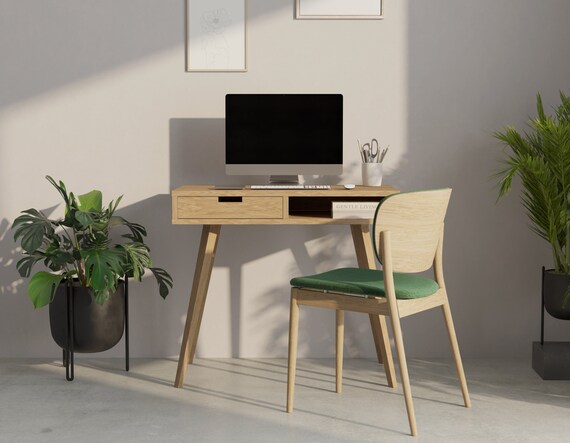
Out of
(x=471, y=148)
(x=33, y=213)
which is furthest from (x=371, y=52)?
(x=33, y=213)

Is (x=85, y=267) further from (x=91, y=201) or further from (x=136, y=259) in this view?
(x=91, y=201)

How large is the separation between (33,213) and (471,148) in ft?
6.98

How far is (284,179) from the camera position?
155 inches

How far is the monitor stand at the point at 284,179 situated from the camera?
392cm

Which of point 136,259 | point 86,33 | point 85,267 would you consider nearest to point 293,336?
point 136,259

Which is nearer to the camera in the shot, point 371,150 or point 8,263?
point 371,150

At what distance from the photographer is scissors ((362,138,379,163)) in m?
3.94

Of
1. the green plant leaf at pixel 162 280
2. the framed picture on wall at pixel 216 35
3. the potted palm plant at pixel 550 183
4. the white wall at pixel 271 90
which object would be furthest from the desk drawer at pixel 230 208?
the potted palm plant at pixel 550 183

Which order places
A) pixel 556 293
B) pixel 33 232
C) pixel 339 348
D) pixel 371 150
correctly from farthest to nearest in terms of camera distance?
pixel 371 150
pixel 556 293
pixel 33 232
pixel 339 348

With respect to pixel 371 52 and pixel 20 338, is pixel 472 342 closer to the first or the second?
pixel 371 52

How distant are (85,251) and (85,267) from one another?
3.1 inches

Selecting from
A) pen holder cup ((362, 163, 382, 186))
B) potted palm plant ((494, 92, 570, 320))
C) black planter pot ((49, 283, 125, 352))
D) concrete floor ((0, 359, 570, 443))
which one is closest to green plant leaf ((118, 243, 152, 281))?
black planter pot ((49, 283, 125, 352))

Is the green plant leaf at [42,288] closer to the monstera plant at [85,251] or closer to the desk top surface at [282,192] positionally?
the monstera plant at [85,251]

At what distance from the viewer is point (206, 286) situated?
148 inches
